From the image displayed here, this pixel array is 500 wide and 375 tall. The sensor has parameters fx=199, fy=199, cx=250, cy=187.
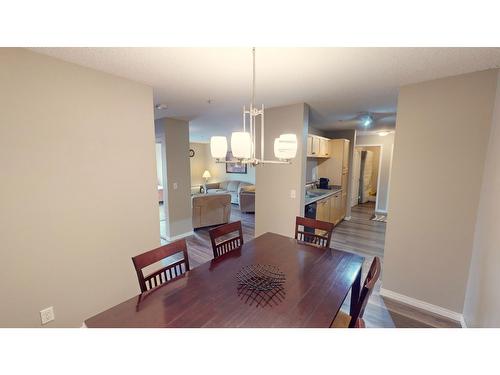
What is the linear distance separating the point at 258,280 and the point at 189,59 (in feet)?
5.56

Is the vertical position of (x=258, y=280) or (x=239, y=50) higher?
(x=239, y=50)

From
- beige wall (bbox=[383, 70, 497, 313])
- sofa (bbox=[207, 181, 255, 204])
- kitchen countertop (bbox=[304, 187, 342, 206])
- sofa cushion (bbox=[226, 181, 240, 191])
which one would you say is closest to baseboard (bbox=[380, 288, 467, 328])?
beige wall (bbox=[383, 70, 497, 313])

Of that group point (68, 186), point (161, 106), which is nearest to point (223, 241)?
point (68, 186)

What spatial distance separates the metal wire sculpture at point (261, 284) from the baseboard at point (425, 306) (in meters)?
1.74

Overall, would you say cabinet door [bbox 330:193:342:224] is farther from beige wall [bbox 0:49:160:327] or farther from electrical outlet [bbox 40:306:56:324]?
electrical outlet [bbox 40:306:56:324]

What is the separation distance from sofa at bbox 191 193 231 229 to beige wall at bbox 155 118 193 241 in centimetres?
18

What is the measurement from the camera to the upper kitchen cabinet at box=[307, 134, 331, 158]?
3.71 m

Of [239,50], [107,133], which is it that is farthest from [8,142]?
[239,50]

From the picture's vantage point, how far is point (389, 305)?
Result: 2.13 meters

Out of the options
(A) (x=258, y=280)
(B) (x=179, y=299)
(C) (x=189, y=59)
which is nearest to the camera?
(B) (x=179, y=299)

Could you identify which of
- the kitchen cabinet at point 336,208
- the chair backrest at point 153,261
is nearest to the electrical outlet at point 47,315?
the chair backrest at point 153,261

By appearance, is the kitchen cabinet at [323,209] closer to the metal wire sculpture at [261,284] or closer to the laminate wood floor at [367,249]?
the laminate wood floor at [367,249]

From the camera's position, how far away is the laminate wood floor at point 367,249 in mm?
1904

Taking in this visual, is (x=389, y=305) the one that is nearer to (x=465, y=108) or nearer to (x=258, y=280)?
(x=258, y=280)
